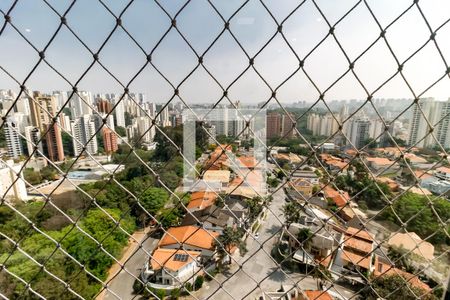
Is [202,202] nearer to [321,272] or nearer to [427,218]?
[427,218]

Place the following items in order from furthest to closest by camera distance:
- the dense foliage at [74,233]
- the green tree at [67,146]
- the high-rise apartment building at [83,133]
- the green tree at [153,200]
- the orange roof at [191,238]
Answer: the green tree at [67,146]
the green tree at [153,200]
the orange roof at [191,238]
the dense foliage at [74,233]
the high-rise apartment building at [83,133]

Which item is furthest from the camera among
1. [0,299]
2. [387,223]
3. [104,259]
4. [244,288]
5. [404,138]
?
[104,259]

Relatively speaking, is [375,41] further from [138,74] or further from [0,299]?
[0,299]

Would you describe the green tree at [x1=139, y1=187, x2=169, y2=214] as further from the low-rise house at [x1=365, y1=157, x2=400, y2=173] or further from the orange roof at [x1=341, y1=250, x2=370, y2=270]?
the low-rise house at [x1=365, y1=157, x2=400, y2=173]

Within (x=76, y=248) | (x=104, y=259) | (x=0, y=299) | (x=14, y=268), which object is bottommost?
(x=104, y=259)

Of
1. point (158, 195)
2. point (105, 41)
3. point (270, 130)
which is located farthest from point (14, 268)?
point (105, 41)

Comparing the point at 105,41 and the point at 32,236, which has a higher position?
the point at 105,41

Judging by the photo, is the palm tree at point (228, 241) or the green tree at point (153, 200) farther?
the green tree at point (153, 200)

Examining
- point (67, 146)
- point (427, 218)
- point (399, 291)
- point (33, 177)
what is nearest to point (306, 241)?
point (427, 218)

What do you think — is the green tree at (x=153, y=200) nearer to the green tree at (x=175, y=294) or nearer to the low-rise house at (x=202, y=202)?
the low-rise house at (x=202, y=202)

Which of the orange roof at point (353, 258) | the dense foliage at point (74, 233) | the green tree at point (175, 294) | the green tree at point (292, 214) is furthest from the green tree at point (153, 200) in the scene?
the orange roof at point (353, 258)

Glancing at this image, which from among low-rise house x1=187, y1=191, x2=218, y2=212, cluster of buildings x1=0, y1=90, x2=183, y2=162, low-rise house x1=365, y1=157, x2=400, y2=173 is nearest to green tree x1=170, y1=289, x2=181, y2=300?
low-rise house x1=187, y1=191, x2=218, y2=212
